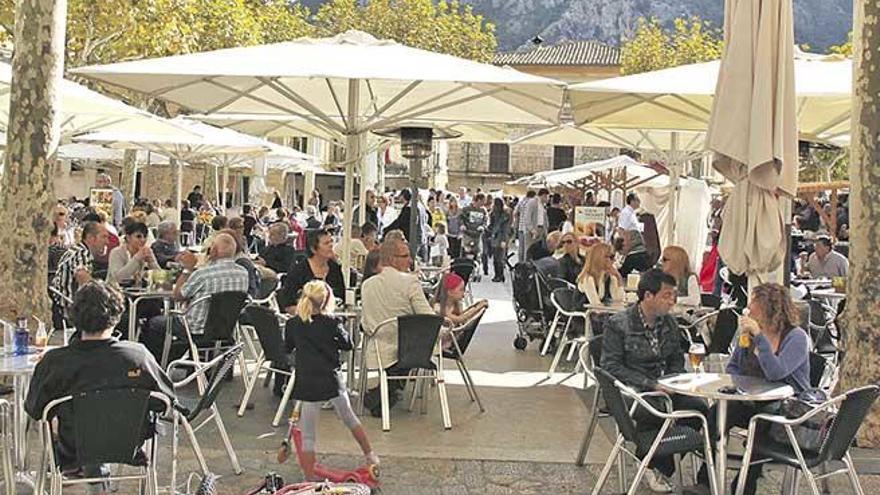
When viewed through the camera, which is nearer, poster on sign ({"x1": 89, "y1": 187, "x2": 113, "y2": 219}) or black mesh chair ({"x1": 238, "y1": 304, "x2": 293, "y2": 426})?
black mesh chair ({"x1": 238, "y1": 304, "x2": 293, "y2": 426})

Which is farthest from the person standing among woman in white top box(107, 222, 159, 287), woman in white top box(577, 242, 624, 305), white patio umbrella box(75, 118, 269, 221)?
woman in white top box(107, 222, 159, 287)

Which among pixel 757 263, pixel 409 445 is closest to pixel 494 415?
pixel 409 445

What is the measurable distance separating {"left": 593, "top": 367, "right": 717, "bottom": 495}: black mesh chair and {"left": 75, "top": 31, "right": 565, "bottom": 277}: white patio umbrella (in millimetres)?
2808

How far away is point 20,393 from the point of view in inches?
217

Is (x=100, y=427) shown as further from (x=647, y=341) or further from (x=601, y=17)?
(x=601, y=17)

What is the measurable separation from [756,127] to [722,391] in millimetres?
1856

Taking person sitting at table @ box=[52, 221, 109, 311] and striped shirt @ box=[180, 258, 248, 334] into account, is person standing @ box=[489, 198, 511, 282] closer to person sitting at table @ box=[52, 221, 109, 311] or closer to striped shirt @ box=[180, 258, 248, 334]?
person sitting at table @ box=[52, 221, 109, 311]

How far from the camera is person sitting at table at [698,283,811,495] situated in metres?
5.36

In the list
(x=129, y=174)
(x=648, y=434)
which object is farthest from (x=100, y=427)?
(x=129, y=174)

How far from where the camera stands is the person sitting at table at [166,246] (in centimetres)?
1062

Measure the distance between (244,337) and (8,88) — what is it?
301 centimetres

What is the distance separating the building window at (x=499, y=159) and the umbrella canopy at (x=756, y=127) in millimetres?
52697

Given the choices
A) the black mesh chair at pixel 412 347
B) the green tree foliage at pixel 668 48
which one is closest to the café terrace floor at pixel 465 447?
the black mesh chair at pixel 412 347

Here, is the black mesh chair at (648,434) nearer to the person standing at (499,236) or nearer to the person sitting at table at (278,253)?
the person sitting at table at (278,253)
